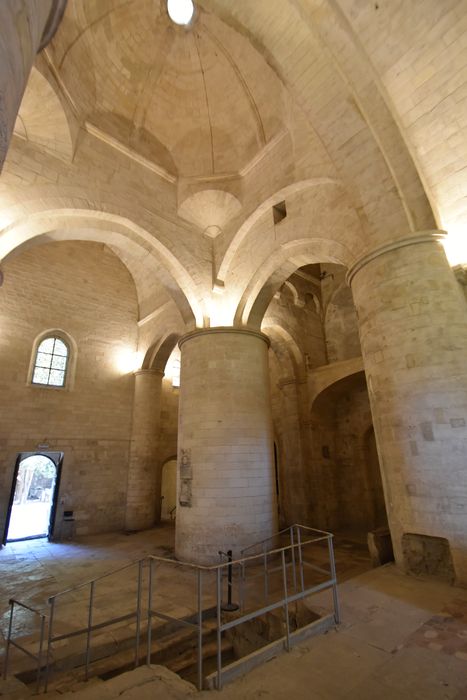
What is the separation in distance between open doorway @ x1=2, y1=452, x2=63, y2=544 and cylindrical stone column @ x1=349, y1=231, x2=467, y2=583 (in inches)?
404

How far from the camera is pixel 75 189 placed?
820 cm

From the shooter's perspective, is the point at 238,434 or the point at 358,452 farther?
the point at 358,452

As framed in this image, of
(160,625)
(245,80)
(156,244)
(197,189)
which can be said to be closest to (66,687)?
(160,625)

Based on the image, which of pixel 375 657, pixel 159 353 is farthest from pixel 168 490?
pixel 375 657

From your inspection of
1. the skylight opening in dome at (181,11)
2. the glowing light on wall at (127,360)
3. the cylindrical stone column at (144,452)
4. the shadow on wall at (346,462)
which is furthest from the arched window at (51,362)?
the skylight opening in dome at (181,11)

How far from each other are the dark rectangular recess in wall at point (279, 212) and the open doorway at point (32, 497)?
1018cm

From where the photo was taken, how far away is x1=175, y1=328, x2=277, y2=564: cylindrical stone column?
7742mm

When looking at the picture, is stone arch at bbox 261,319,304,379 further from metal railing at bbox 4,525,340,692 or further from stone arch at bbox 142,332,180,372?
metal railing at bbox 4,525,340,692

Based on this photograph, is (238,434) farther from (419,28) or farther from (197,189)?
(419,28)

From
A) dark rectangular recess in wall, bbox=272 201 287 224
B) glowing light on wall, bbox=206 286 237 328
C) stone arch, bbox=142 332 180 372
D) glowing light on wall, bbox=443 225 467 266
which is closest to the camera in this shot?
glowing light on wall, bbox=443 225 467 266

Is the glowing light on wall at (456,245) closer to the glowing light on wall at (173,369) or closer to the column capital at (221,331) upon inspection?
the column capital at (221,331)

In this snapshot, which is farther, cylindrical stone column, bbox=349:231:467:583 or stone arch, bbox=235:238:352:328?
stone arch, bbox=235:238:352:328

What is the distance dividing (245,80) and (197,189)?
303cm

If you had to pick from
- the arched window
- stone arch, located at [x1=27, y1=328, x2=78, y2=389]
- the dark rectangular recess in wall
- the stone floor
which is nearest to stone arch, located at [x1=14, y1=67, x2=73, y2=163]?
the dark rectangular recess in wall
